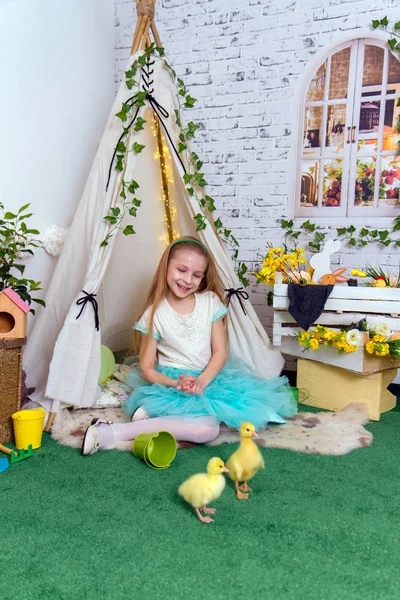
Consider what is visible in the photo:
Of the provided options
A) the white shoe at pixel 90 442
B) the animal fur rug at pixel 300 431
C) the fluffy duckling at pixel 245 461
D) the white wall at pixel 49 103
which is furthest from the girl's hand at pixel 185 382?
the white wall at pixel 49 103

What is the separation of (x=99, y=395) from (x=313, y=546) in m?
1.57

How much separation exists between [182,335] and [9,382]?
0.88 meters

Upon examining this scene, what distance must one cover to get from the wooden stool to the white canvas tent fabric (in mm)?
194

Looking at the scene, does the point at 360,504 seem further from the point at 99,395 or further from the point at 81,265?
the point at 81,265

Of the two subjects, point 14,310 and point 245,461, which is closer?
point 245,461

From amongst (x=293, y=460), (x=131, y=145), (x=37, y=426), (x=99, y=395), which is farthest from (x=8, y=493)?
(x=131, y=145)

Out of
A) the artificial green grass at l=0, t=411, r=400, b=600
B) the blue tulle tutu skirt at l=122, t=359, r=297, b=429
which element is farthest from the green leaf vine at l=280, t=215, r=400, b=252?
the artificial green grass at l=0, t=411, r=400, b=600

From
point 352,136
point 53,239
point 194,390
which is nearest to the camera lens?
point 194,390

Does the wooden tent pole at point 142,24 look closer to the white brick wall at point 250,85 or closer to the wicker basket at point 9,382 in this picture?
the white brick wall at point 250,85

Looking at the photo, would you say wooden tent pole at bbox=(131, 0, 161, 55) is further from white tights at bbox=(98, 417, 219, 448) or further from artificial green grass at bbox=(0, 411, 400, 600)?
artificial green grass at bbox=(0, 411, 400, 600)

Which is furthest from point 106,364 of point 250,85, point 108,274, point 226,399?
point 250,85

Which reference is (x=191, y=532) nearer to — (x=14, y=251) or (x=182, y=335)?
(x=182, y=335)

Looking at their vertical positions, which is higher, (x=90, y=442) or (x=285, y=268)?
(x=285, y=268)

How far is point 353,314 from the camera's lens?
9.26 ft
